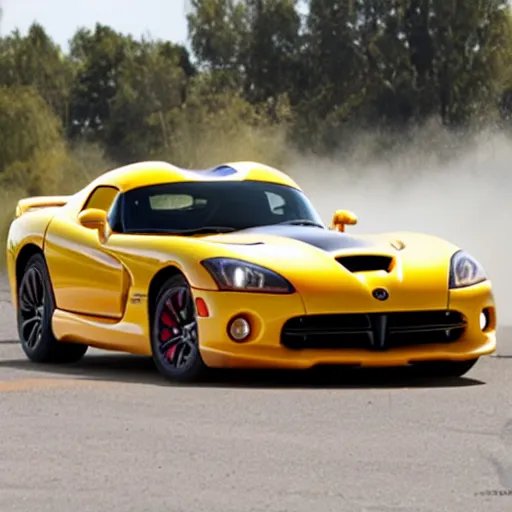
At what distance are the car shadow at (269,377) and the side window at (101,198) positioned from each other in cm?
104

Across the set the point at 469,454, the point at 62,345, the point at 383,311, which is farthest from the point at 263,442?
the point at 62,345

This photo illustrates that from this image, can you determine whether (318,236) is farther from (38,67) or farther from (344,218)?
(38,67)

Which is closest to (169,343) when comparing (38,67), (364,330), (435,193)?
(364,330)

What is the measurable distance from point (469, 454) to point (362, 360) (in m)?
2.87

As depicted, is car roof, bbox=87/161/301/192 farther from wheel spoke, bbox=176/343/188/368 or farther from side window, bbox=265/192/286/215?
wheel spoke, bbox=176/343/188/368

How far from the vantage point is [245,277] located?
10898 mm

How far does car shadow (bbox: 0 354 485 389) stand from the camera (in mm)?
11125

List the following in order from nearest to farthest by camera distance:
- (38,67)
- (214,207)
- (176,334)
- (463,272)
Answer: (176,334), (463,272), (214,207), (38,67)

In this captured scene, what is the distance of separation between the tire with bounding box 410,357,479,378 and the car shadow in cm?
7

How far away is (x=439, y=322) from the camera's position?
36.6 feet

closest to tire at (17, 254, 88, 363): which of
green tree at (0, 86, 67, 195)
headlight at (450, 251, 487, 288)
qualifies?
headlight at (450, 251, 487, 288)

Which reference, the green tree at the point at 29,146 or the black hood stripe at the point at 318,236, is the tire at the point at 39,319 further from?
the green tree at the point at 29,146

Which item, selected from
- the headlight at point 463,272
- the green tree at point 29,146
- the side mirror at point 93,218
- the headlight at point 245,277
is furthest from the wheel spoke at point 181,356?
the green tree at point 29,146

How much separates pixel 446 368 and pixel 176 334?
5.24 ft
